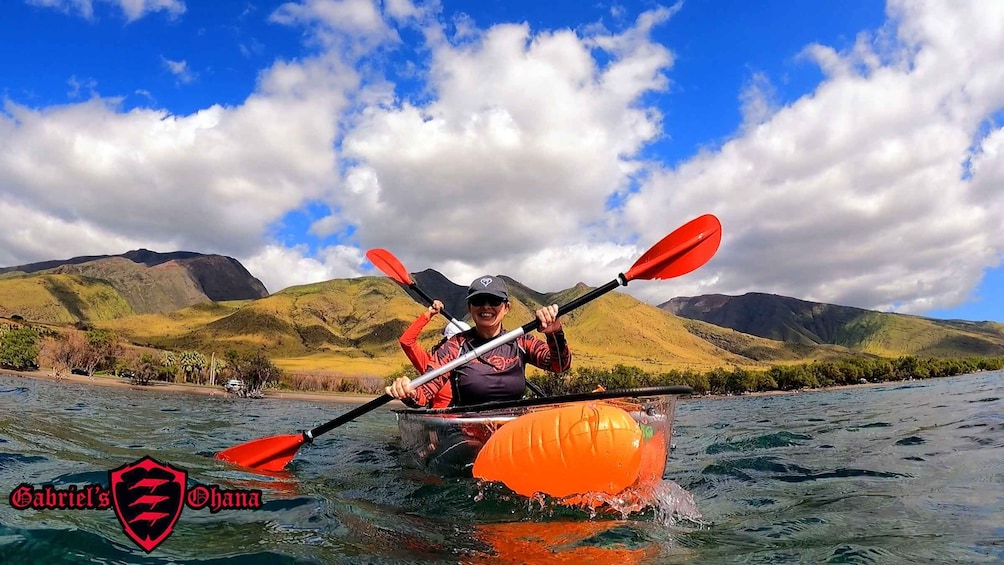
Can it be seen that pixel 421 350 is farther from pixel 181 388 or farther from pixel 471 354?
pixel 181 388

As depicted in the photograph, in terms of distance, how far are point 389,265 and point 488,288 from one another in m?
4.95

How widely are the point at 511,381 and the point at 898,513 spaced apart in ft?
14.8

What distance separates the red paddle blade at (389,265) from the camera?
11836mm

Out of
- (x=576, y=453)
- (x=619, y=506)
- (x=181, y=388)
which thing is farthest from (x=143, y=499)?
(x=181, y=388)

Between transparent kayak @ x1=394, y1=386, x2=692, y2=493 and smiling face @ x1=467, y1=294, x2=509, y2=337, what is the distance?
164cm

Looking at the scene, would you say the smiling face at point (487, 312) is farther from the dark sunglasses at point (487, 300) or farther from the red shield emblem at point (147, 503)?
the red shield emblem at point (147, 503)

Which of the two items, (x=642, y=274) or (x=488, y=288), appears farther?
(x=642, y=274)

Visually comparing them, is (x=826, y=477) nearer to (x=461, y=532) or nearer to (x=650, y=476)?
(x=650, y=476)

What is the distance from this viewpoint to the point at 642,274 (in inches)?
320

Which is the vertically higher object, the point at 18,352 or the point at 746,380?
the point at 18,352

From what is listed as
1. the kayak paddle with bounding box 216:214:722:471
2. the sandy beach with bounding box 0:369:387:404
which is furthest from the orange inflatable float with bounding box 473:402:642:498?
the sandy beach with bounding box 0:369:387:404

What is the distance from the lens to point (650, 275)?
325 inches

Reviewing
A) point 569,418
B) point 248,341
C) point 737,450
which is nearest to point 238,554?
point 569,418

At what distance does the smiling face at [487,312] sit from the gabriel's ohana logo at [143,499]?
3.44m
